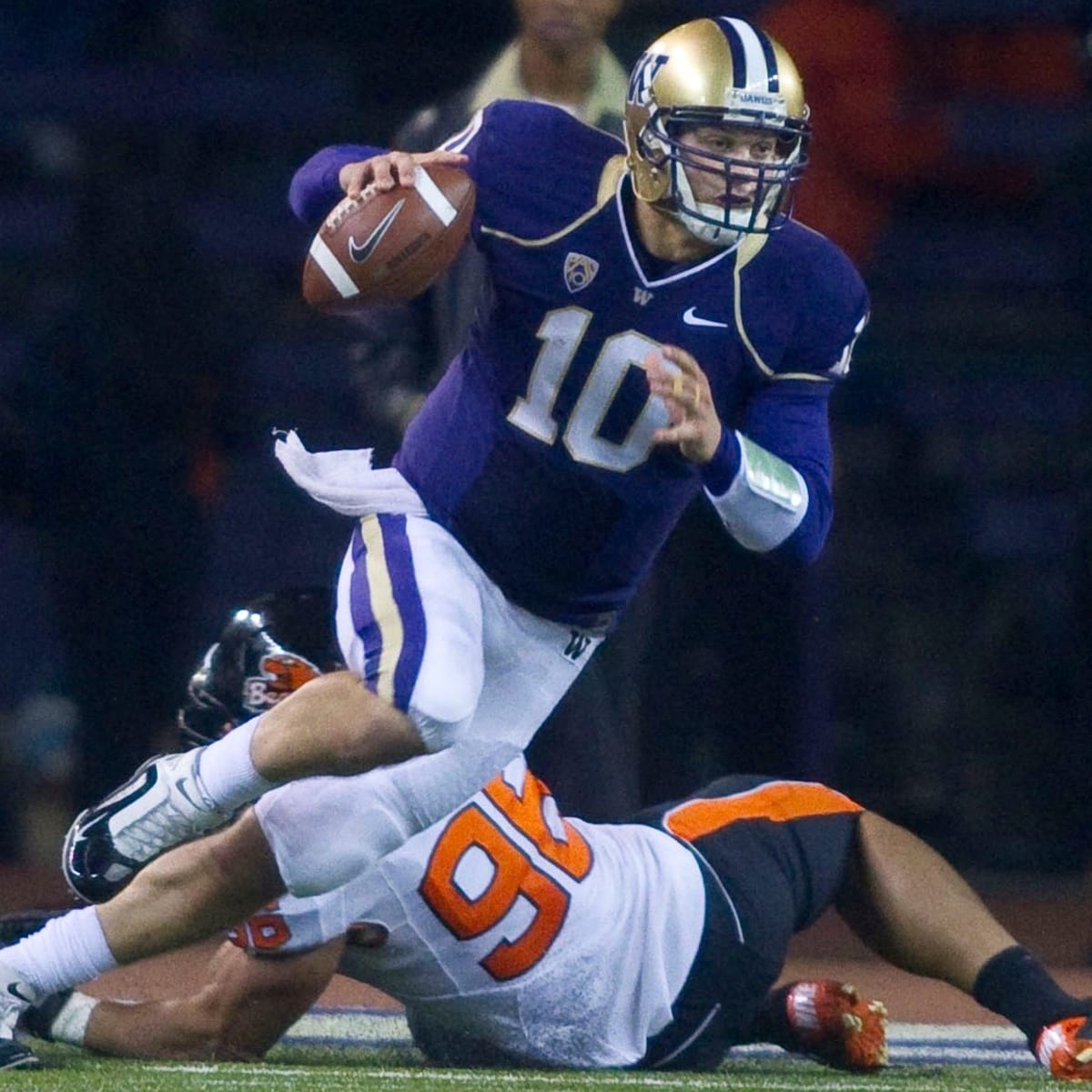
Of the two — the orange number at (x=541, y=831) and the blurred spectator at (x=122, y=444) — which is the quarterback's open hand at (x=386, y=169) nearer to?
the orange number at (x=541, y=831)

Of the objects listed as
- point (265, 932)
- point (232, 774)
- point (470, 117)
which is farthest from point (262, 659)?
point (470, 117)

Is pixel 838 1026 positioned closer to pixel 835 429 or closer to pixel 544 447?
pixel 544 447

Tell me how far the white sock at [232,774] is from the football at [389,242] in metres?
0.58

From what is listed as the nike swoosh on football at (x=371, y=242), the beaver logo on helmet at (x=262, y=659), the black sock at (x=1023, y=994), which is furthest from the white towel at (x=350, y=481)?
the black sock at (x=1023, y=994)

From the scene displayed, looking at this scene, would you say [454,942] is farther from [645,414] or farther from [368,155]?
[368,155]

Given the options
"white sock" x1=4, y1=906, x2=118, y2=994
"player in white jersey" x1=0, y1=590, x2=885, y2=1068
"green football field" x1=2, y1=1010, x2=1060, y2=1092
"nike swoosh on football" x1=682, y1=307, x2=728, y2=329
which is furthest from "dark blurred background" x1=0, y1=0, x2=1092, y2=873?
"white sock" x1=4, y1=906, x2=118, y2=994

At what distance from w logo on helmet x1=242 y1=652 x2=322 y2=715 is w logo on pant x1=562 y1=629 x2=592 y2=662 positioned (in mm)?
343

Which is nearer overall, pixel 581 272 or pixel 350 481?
pixel 581 272

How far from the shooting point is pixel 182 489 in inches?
213

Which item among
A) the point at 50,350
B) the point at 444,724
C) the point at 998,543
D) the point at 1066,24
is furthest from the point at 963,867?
the point at 444,724

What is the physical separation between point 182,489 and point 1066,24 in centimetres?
205

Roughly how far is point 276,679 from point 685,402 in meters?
0.77

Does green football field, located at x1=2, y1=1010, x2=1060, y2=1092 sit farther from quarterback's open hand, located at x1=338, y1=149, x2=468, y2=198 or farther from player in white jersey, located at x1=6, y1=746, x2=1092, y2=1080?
quarterback's open hand, located at x1=338, y1=149, x2=468, y2=198

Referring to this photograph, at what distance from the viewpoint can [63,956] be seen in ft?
12.3
